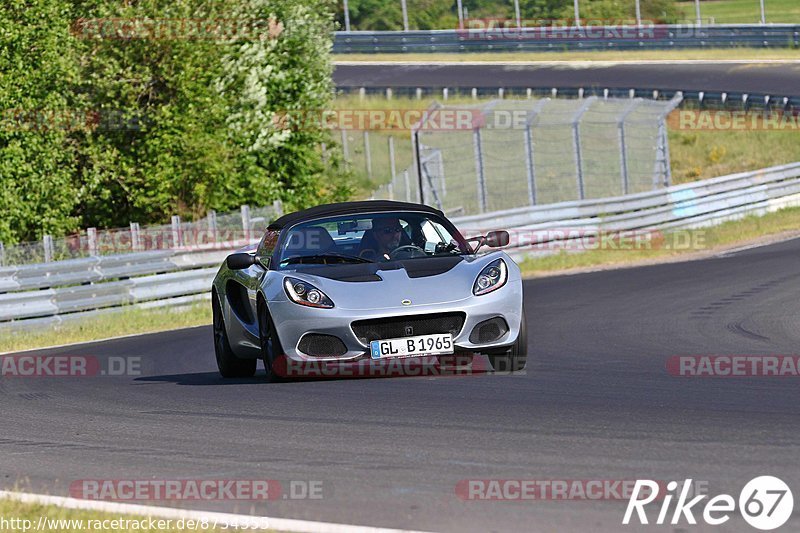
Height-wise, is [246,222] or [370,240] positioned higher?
[370,240]

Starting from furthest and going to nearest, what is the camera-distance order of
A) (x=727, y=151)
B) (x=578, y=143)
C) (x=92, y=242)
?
(x=727, y=151) → (x=578, y=143) → (x=92, y=242)

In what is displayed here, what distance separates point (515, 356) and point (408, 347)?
0.91 meters

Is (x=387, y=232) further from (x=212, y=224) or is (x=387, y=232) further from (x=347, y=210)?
(x=212, y=224)

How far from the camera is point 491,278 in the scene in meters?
9.66

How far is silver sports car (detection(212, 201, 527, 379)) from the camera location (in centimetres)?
928

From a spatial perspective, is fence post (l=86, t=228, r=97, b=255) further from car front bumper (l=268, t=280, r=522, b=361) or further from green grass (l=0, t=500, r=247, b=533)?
green grass (l=0, t=500, r=247, b=533)

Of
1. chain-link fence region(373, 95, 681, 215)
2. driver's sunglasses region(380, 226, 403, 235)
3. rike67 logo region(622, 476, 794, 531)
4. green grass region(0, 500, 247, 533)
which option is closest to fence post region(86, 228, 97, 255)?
chain-link fence region(373, 95, 681, 215)

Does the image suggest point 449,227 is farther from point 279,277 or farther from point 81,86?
point 81,86

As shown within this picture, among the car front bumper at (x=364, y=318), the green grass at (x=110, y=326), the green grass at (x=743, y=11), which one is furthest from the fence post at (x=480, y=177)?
the green grass at (x=743, y=11)

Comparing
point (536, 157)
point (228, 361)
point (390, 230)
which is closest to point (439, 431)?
point (390, 230)

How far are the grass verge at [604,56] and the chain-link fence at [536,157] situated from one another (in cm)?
932

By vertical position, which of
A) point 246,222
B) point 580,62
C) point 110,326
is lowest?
point 110,326

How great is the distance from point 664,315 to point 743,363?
4.35 meters

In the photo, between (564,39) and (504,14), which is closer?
(564,39)
